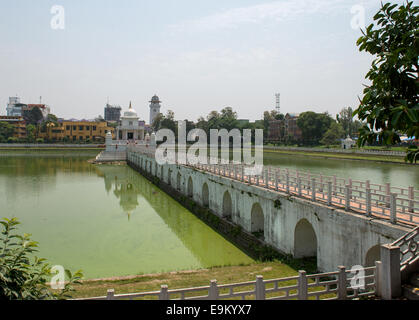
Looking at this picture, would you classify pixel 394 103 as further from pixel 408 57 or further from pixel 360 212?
pixel 360 212

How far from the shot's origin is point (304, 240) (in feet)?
43.8

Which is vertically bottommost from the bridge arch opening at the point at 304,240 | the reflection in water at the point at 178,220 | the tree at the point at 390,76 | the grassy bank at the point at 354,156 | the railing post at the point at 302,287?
the reflection in water at the point at 178,220

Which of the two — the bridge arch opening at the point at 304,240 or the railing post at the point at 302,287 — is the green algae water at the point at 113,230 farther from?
the railing post at the point at 302,287

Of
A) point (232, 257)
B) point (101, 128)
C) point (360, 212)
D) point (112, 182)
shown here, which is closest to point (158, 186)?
point (112, 182)

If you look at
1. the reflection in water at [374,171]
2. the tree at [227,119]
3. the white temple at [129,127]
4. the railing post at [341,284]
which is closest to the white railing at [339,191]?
the railing post at [341,284]

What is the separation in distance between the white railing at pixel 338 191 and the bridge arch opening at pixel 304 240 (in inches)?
44.0

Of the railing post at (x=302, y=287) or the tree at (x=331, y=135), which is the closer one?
the railing post at (x=302, y=287)

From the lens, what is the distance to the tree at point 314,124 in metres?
91.2

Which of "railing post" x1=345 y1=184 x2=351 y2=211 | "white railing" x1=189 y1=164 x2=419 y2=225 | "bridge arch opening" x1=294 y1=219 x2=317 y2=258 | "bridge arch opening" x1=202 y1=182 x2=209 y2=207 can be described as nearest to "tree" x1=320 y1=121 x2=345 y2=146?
"white railing" x1=189 y1=164 x2=419 y2=225

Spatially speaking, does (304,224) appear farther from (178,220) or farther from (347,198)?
(178,220)

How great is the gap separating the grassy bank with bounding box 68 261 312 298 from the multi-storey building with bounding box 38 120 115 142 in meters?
98.2

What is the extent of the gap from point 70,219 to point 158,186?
16053 mm

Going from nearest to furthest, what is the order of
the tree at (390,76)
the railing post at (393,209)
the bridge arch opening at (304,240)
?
the tree at (390,76) → the railing post at (393,209) → the bridge arch opening at (304,240)

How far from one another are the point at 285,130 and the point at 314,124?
2205 centimetres
